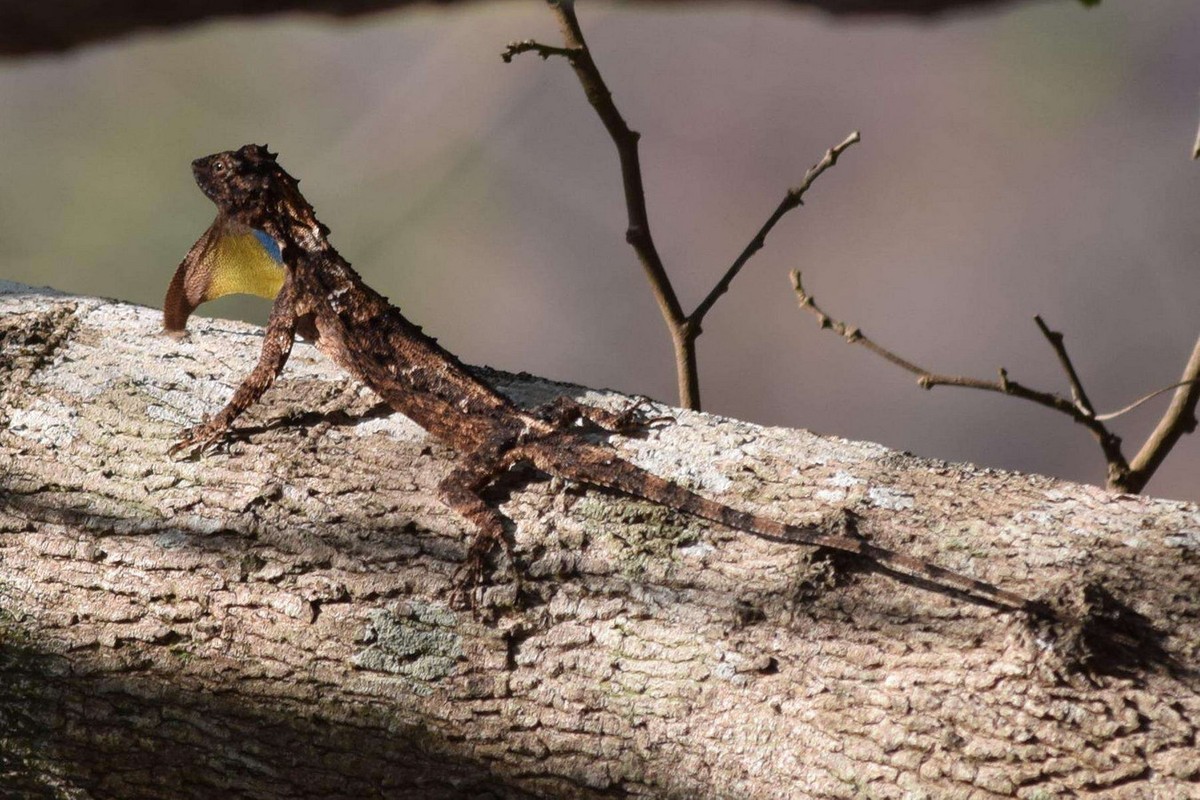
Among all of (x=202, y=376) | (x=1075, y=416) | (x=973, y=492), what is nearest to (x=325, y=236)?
(x=202, y=376)

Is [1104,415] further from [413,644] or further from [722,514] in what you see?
[413,644]

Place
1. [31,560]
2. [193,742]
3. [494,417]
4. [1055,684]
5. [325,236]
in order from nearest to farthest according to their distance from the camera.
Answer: [1055,684] < [193,742] < [31,560] < [494,417] < [325,236]

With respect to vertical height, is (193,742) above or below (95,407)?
below

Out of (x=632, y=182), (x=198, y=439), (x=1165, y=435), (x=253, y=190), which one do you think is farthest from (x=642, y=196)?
(x=1165, y=435)

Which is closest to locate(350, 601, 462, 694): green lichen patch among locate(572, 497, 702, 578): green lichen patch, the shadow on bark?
the shadow on bark

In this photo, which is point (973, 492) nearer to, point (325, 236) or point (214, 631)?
point (214, 631)

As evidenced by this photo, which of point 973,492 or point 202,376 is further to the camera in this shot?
point 202,376

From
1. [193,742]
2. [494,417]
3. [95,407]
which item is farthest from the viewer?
[494,417]
